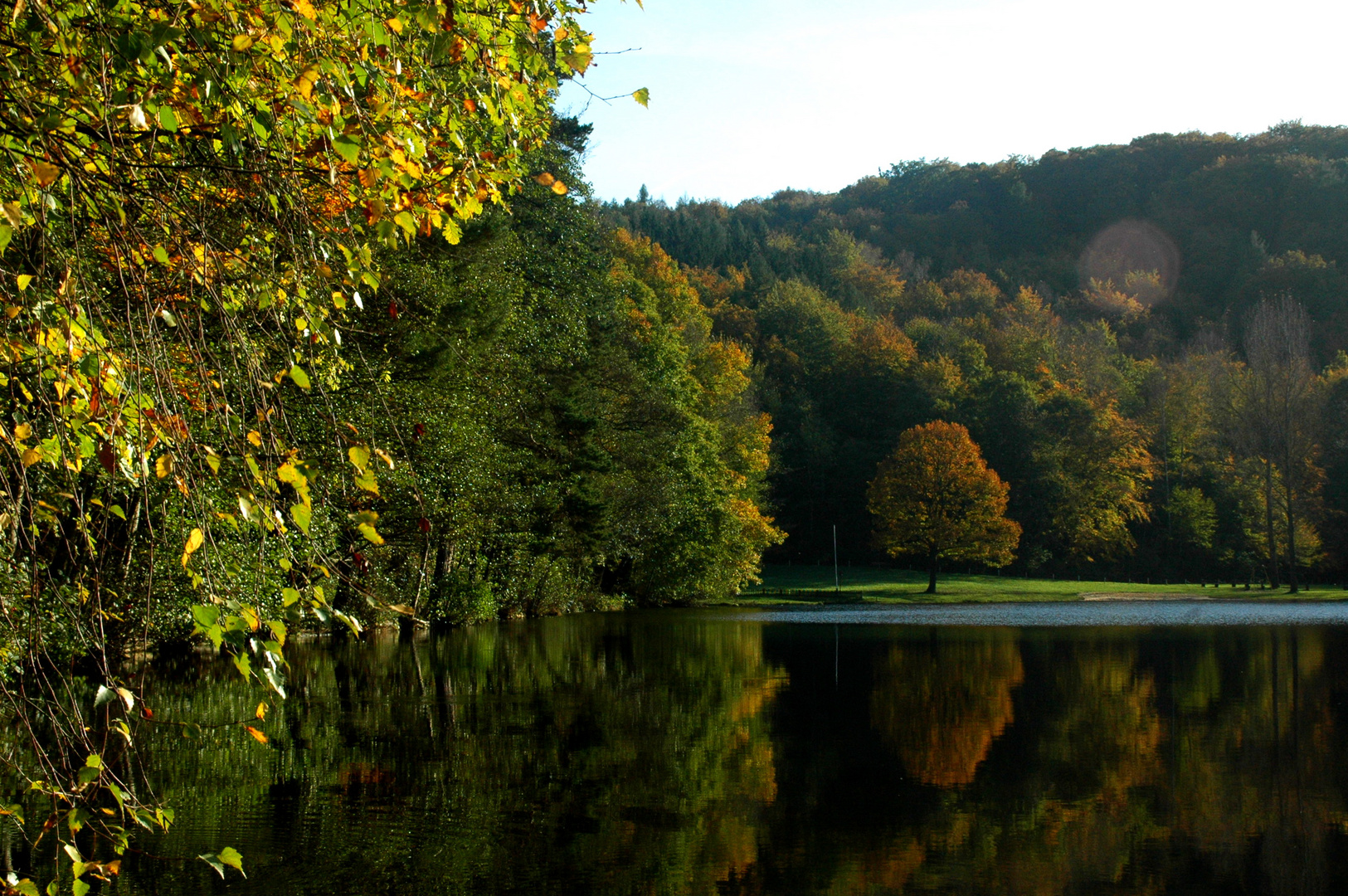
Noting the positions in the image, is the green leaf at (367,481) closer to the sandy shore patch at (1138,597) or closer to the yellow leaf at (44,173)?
the yellow leaf at (44,173)

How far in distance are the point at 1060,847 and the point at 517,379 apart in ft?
88.2

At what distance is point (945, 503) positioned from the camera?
55.7 metres

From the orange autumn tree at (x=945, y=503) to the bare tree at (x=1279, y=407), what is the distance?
53.1 ft

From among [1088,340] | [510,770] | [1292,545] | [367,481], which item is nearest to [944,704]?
[510,770]

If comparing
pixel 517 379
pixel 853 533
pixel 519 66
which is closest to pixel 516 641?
pixel 517 379

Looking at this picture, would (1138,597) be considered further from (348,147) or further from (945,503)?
(348,147)

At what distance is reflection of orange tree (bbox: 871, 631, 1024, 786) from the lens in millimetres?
11133

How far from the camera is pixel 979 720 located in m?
13.6

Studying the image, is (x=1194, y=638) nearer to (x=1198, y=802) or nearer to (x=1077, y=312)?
(x=1198, y=802)

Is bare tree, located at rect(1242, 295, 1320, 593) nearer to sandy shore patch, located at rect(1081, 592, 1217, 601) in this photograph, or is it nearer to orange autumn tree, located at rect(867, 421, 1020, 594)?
sandy shore patch, located at rect(1081, 592, 1217, 601)

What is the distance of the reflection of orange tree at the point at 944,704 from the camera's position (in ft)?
36.5

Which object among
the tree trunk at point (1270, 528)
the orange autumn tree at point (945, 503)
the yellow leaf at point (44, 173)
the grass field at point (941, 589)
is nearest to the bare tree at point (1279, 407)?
the tree trunk at point (1270, 528)

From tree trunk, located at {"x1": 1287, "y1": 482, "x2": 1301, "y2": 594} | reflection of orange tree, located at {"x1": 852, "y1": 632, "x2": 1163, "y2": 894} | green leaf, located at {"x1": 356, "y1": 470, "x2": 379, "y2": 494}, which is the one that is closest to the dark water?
reflection of orange tree, located at {"x1": 852, "y1": 632, "x2": 1163, "y2": 894}

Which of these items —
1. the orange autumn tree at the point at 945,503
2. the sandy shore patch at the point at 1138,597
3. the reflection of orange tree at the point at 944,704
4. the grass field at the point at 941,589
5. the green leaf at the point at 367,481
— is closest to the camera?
the green leaf at the point at 367,481
